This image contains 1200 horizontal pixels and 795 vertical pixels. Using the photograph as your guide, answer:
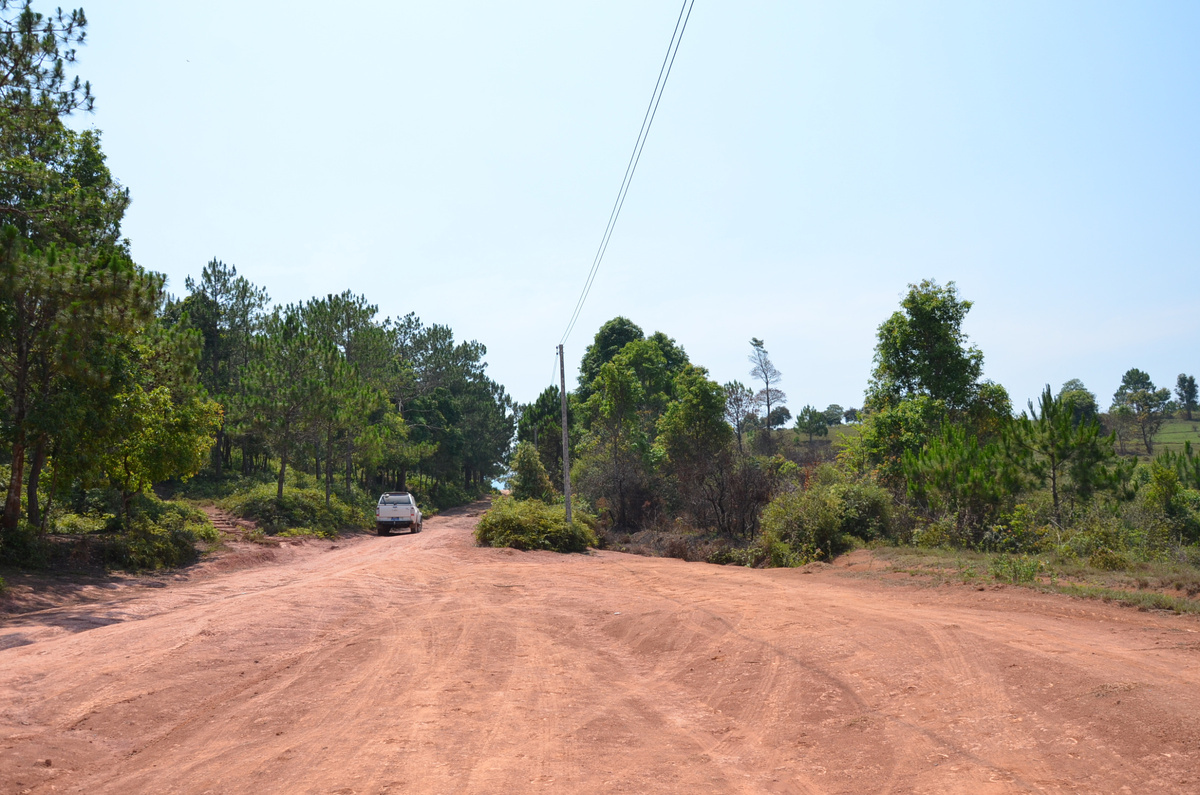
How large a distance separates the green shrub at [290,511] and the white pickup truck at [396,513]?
6.76 feet

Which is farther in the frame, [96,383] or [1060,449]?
[1060,449]

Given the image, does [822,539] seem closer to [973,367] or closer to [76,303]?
[973,367]

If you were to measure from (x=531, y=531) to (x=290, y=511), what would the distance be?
11767mm

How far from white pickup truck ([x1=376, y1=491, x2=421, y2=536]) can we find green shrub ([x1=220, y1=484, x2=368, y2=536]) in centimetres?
206

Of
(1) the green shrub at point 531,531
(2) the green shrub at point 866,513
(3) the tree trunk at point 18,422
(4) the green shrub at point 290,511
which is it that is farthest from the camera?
(4) the green shrub at point 290,511

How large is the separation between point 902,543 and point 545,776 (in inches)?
706

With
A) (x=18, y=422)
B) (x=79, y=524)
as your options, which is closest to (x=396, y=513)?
(x=79, y=524)

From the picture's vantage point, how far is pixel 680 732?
6.52 metres

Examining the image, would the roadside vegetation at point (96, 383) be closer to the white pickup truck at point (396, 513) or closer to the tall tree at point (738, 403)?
the white pickup truck at point (396, 513)

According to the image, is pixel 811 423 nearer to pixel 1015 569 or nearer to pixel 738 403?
pixel 738 403

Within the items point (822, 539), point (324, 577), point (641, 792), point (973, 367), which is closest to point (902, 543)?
point (822, 539)

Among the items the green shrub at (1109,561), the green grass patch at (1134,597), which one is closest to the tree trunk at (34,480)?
the green grass patch at (1134,597)

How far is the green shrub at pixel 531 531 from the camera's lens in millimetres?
25344

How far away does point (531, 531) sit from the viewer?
25656mm
